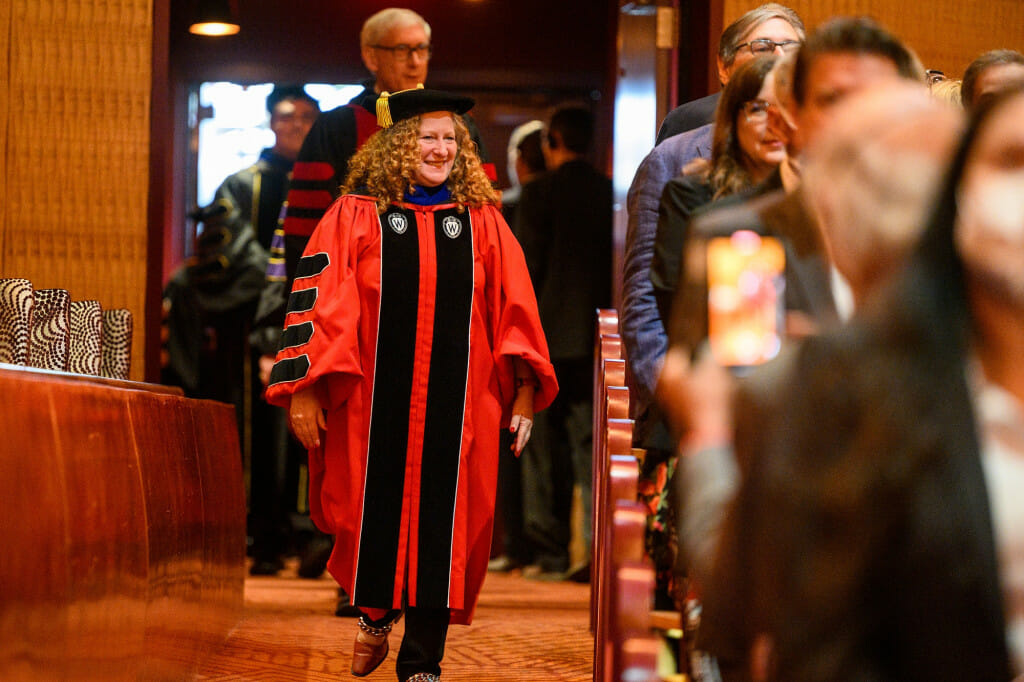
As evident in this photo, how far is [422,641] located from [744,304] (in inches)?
101

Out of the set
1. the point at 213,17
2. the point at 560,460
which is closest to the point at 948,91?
the point at 560,460

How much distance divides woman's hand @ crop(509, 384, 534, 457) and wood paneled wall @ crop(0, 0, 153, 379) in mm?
2187

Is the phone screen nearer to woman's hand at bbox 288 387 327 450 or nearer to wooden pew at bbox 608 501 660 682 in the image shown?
wooden pew at bbox 608 501 660 682

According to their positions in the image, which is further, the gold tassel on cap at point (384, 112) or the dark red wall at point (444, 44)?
the dark red wall at point (444, 44)

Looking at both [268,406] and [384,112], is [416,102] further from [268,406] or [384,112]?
[268,406]

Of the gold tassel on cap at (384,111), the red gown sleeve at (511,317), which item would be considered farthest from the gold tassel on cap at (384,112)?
the red gown sleeve at (511,317)

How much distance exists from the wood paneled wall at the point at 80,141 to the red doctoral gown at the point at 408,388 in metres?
1.89

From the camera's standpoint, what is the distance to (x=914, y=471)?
0.83 metres

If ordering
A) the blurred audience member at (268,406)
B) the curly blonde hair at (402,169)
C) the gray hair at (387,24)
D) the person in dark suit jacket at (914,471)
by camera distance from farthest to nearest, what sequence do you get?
the blurred audience member at (268,406) → the gray hair at (387,24) → the curly blonde hair at (402,169) → the person in dark suit jacket at (914,471)

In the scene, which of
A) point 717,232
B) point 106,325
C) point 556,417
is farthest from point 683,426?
point 556,417

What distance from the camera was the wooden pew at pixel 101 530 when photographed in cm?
232

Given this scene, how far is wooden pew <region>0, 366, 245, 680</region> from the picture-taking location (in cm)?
232

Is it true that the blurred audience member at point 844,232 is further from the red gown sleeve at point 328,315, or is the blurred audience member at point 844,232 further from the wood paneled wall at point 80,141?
the wood paneled wall at point 80,141

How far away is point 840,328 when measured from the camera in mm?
878
